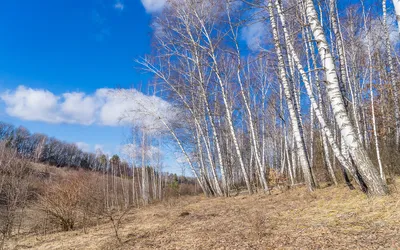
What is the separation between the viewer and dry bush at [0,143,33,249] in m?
8.84

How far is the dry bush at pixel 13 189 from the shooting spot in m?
8.84

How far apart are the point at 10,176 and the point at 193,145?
10814 millimetres

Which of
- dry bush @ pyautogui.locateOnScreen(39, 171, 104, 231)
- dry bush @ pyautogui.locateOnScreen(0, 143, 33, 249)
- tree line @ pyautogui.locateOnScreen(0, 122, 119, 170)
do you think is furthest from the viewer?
tree line @ pyautogui.locateOnScreen(0, 122, 119, 170)

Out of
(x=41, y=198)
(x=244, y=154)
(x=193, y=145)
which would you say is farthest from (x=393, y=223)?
(x=244, y=154)

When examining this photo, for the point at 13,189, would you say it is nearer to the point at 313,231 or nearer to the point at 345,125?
the point at 313,231

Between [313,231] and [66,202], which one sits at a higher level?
[66,202]

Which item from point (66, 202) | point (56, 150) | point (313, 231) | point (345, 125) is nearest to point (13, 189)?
point (66, 202)

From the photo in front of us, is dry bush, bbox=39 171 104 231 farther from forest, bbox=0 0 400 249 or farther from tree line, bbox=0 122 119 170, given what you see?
tree line, bbox=0 122 119 170

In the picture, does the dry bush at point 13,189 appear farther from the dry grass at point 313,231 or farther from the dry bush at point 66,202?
the dry grass at point 313,231

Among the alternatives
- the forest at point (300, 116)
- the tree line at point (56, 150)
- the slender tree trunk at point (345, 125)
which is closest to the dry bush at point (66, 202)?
the forest at point (300, 116)

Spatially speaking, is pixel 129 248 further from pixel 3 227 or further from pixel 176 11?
pixel 176 11

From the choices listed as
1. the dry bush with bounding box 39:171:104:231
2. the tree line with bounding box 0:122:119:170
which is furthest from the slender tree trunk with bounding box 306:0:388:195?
the tree line with bounding box 0:122:119:170

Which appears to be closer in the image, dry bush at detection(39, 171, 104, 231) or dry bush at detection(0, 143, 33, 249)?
dry bush at detection(0, 143, 33, 249)

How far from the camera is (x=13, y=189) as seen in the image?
9.13m
